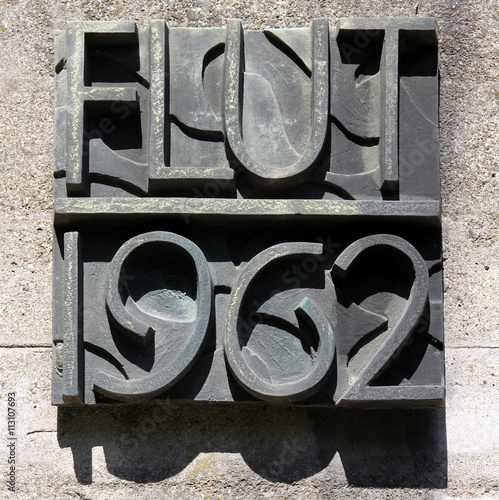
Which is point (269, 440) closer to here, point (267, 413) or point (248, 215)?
point (267, 413)

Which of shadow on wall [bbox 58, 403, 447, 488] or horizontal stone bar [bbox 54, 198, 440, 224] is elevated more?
horizontal stone bar [bbox 54, 198, 440, 224]

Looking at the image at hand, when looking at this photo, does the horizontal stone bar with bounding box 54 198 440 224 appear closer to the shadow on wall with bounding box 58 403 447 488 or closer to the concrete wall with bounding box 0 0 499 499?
the concrete wall with bounding box 0 0 499 499

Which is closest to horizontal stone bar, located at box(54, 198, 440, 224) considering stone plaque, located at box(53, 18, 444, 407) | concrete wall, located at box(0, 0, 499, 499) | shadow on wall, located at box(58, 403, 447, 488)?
stone plaque, located at box(53, 18, 444, 407)

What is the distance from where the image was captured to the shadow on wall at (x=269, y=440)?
3684 millimetres

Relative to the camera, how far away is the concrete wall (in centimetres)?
368

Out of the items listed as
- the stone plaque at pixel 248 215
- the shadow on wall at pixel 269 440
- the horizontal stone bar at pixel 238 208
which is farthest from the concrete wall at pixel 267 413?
the horizontal stone bar at pixel 238 208

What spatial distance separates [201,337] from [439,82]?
1.67 m

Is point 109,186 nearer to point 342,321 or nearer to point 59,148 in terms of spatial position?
point 59,148

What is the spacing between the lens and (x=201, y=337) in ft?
11.7

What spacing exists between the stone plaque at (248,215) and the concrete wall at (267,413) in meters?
0.18

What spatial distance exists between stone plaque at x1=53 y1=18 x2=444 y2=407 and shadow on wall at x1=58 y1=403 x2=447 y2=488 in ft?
0.56

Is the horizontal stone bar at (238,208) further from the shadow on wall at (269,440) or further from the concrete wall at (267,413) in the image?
the shadow on wall at (269,440)

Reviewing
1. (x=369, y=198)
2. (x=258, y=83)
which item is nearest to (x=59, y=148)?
(x=258, y=83)

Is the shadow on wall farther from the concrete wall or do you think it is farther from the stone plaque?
the stone plaque
